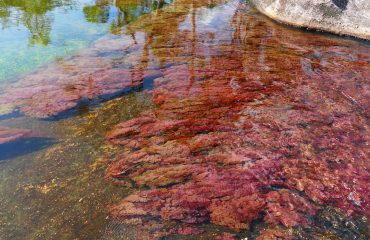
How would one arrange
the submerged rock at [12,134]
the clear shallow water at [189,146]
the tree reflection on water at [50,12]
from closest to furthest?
1. the clear shallow water at [189,146]
2. the submerged rock at [12,134]
3. the tree reflection on water at [50,12]

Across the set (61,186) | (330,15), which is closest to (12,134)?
(61,186)

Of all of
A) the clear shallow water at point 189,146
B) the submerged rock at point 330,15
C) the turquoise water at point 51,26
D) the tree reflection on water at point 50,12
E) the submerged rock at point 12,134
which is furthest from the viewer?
the tree reflection on water at point 50,12

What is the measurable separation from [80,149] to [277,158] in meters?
2.72

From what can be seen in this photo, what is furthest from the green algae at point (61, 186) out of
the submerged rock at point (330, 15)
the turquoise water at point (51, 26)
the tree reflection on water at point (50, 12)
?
the submerged rock at point (330, 15)

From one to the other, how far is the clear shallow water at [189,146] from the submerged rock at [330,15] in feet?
4.37

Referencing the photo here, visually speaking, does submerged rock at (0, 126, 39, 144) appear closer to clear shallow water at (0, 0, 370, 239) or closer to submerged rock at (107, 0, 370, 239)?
clear shallow water at (0, 0, 370, 239)

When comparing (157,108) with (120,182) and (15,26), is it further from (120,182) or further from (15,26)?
(15,26)

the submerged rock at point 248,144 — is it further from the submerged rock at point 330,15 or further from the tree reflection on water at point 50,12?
the tree reflection on water at point 50,12

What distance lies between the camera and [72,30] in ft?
31.6

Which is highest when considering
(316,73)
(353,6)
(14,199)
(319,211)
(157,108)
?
(353,6)

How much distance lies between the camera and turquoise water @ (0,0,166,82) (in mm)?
7777

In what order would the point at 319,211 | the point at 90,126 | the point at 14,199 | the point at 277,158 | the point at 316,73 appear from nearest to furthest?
the point at 319,211 → the point at 14,199 → the point at 277,158 → the point at 90,126 → the point at 316,73

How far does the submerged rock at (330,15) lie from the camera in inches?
337

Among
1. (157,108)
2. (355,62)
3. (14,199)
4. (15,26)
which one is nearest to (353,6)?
(355,62)
